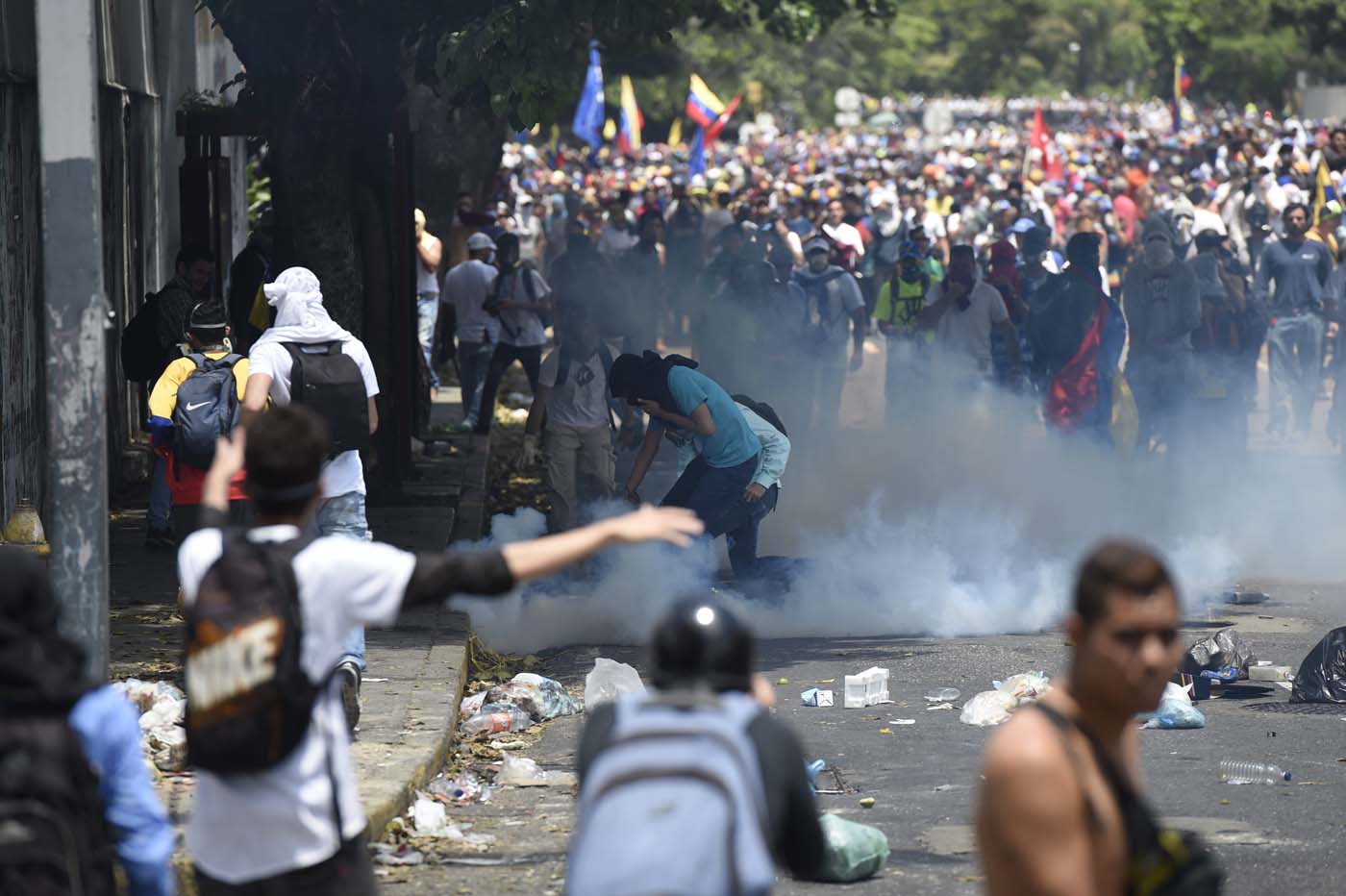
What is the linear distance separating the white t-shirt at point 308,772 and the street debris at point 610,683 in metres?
4.44

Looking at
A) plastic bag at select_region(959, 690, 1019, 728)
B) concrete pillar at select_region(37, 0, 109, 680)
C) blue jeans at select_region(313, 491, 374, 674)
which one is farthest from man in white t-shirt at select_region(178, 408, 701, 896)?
plastic bag at select_region(959, 690, 1019, 728)

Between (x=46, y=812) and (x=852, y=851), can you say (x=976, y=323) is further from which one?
(x=46, y=812)

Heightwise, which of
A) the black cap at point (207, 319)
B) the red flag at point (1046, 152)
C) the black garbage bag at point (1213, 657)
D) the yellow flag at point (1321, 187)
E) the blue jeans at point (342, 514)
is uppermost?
the red flag at point (1046, 152)

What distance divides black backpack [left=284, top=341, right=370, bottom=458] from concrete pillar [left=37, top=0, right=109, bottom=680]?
1882mm

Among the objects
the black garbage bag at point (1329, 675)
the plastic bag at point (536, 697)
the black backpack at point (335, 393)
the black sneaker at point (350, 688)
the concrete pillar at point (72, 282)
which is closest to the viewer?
the concrete pillar at point (72, 282)

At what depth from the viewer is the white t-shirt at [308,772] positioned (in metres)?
3.72

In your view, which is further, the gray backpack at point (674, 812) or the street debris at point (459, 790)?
the street debris at point (459, 790)

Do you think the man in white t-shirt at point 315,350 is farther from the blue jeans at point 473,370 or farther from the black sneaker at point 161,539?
the blue jeans at point 473,370

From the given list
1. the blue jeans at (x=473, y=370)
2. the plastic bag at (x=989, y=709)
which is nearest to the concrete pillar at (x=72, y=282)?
the plastic bag at (x=989, y=709)

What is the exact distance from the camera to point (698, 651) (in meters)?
3.26

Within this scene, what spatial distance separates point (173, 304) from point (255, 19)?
63.2 inches

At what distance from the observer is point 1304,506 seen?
Result: 13719 mm

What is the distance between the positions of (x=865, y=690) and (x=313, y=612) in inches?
204

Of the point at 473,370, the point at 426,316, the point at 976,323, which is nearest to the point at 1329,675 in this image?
the point at 976,323
